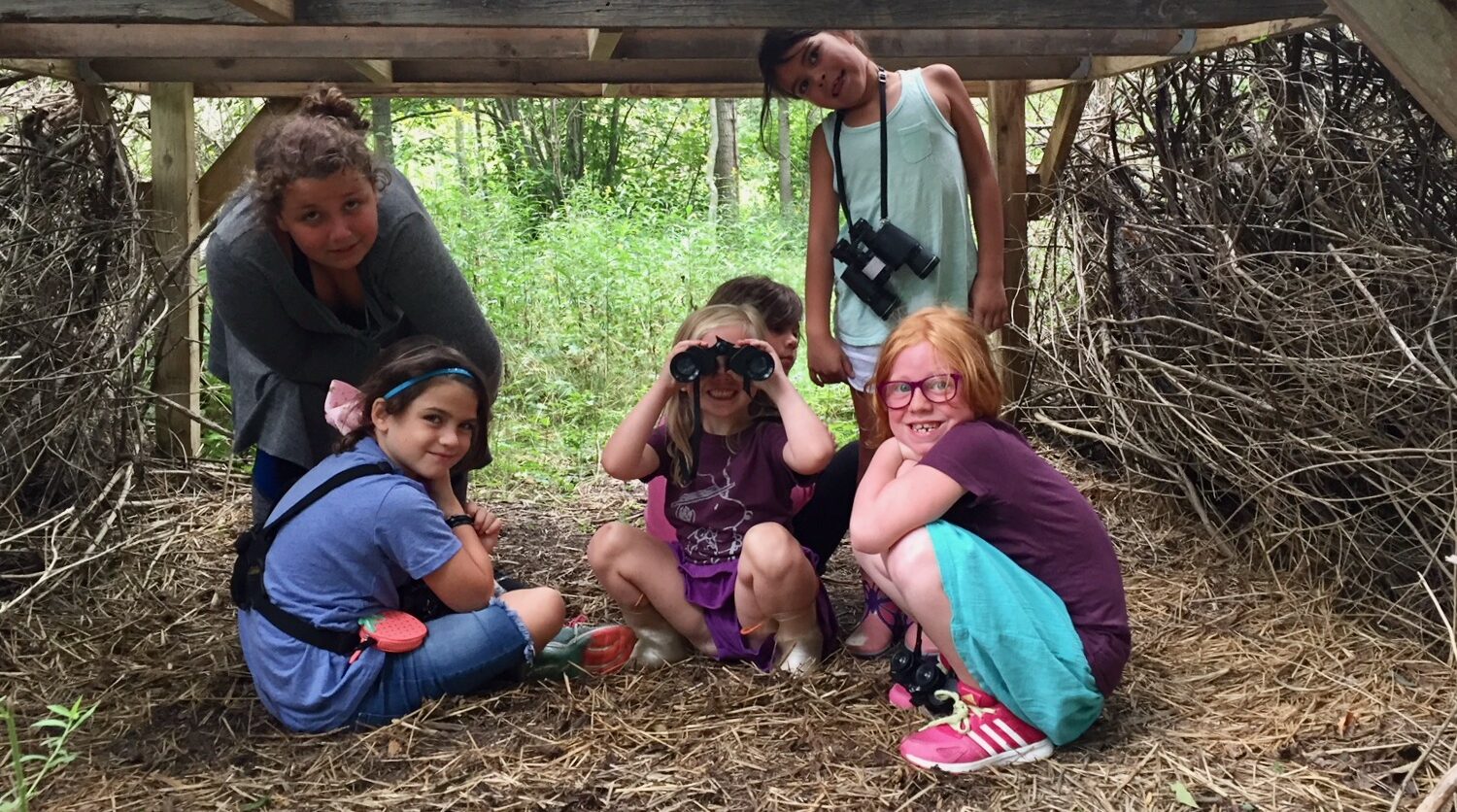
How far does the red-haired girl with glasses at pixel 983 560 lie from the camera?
2387 mm

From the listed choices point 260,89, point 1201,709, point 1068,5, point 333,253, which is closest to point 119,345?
point 260,89

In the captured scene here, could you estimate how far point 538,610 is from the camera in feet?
9.46

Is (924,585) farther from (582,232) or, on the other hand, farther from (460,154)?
(460,154)

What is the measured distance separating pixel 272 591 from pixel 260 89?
274cm

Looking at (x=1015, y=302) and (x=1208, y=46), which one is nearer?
(x=1208, y=46)

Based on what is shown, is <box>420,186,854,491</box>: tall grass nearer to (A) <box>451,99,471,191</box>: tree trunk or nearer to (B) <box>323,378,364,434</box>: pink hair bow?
(A) <box>451,99,471,191</box>: tree trunk

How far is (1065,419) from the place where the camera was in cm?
487

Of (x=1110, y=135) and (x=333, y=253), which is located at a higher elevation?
(x=1110, y=135)

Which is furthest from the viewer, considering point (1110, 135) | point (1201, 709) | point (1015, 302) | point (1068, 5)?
point (1015, 302)

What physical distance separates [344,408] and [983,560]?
61.6 inches

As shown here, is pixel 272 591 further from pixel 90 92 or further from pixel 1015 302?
pixel 1015 302

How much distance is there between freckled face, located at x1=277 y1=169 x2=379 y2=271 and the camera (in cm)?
266

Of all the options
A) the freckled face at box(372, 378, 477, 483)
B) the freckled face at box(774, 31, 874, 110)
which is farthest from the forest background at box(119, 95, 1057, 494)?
the freckled face at box(372, 378, 477, 483)

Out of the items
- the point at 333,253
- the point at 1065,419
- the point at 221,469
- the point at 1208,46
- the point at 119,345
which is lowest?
the point at 221,469
